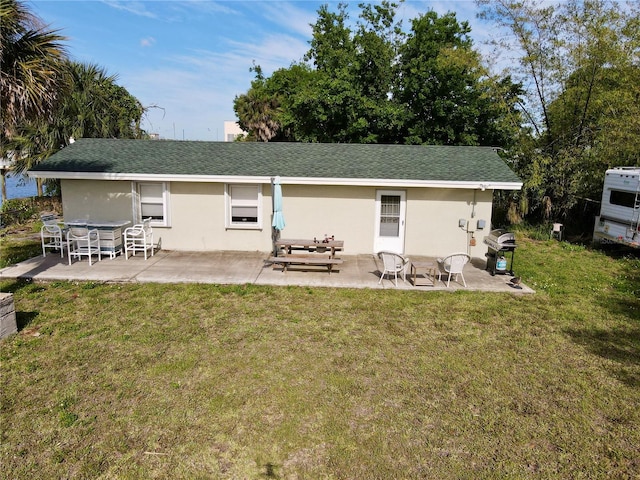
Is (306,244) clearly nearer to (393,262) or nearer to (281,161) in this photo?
(393,262)

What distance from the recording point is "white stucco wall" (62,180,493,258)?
1272 cm

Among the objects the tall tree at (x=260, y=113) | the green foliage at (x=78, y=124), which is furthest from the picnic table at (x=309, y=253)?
the tall tree at (x=260, y=113)

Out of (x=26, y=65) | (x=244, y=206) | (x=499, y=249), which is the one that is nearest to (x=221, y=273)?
(x=244, y=206)

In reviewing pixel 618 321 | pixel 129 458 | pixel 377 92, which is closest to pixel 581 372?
pixel 618 321

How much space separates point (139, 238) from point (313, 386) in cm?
894

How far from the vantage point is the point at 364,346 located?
684cm

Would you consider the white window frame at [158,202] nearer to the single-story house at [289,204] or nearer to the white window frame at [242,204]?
the single-story house at [289,204]

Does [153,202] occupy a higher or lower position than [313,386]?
higher

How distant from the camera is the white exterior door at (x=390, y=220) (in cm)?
1279

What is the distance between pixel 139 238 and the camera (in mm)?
12477

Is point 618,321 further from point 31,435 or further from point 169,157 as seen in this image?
point 169,157

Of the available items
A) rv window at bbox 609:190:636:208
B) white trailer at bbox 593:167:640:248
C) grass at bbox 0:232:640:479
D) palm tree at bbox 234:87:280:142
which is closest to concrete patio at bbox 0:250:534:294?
grass at bbox 0:232:640:479

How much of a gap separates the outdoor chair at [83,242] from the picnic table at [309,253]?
4.85 m

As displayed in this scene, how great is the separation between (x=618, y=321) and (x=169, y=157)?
41.7 ft
